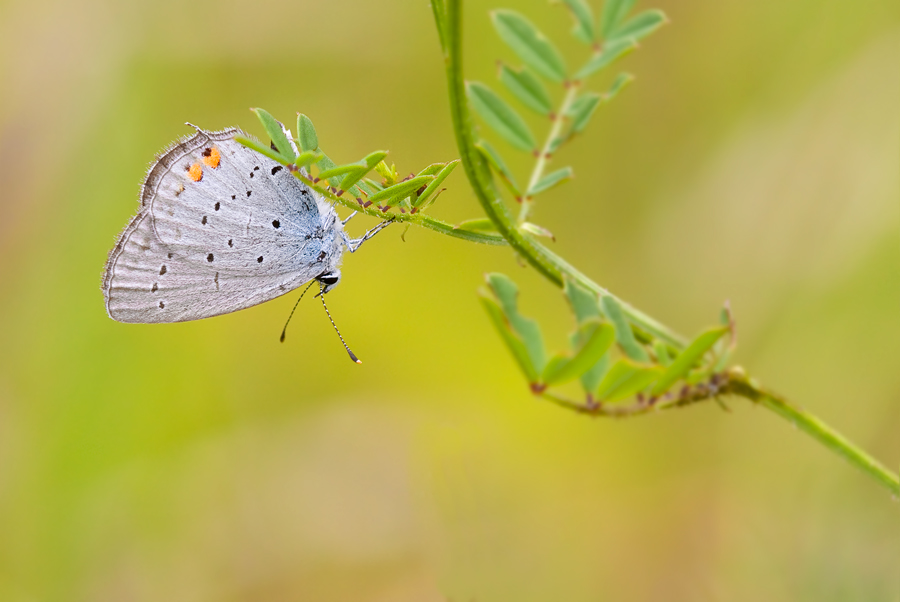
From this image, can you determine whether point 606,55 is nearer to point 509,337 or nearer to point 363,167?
point 363,167

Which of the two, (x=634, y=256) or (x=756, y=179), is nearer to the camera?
(x=756, y=179)

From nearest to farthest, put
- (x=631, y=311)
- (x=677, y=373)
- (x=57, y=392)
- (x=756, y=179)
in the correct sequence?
1. (x=677, y=373)
2. (x=631, y=311)
3. (x=756, y=179)
4. (x=57, y=392)

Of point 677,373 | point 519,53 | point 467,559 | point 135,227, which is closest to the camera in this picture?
point 677,373

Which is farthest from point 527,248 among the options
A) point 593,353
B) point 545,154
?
point 545,154

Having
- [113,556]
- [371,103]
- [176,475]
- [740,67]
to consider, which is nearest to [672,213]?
[740,67]

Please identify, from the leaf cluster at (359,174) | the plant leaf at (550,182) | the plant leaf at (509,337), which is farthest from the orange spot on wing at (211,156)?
the plant leaf at (509,337)

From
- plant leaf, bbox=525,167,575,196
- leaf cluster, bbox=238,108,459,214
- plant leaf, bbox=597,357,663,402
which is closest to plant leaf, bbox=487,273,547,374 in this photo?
plant leaf, bbox=597,357,663,402

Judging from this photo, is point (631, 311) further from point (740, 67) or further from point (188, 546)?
point (188, 546)
